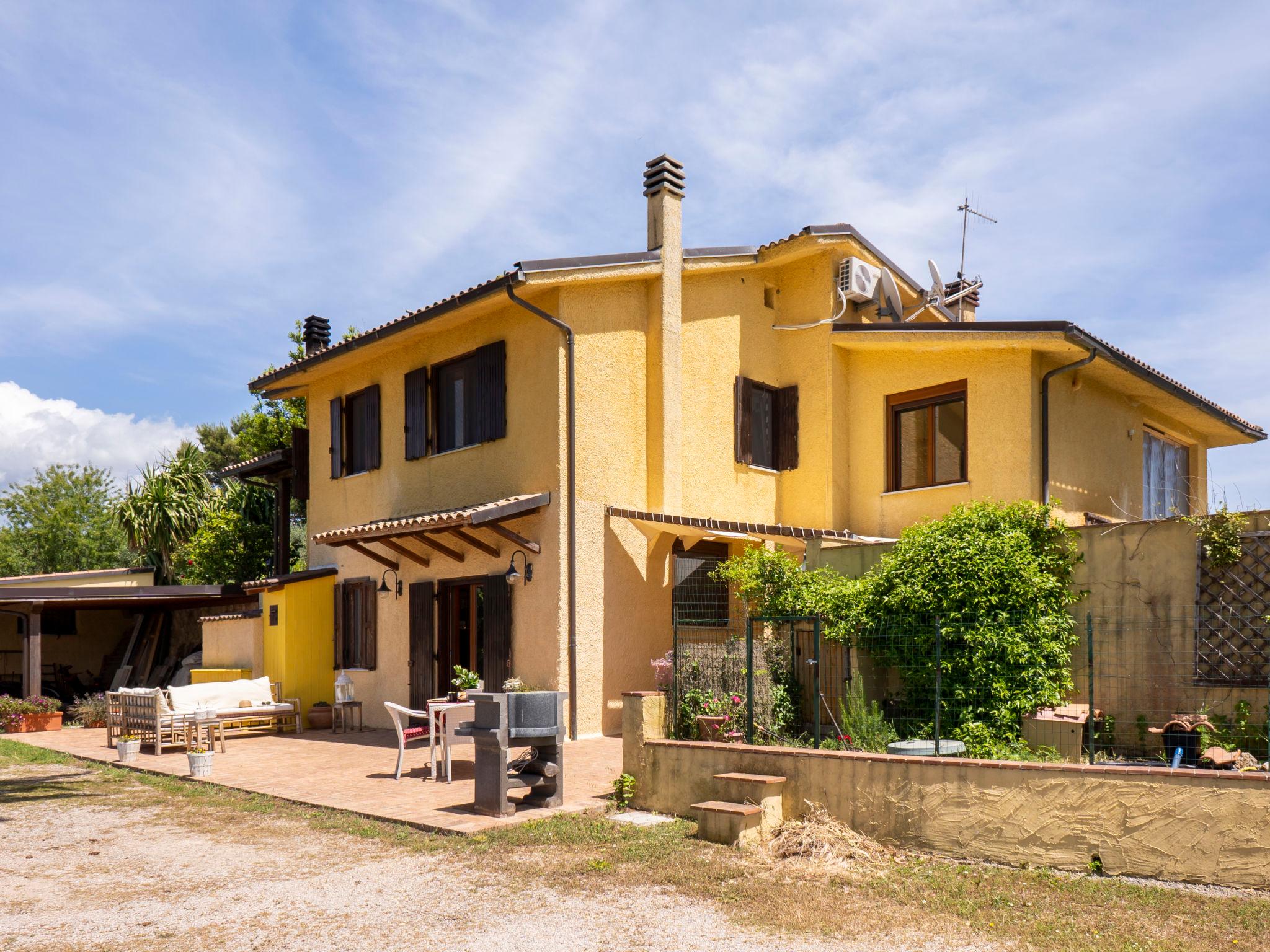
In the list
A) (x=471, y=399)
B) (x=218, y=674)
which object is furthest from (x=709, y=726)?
(x=218, y=674)

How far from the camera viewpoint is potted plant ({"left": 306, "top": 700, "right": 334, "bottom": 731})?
15711 millimetres

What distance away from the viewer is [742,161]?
11945 mm

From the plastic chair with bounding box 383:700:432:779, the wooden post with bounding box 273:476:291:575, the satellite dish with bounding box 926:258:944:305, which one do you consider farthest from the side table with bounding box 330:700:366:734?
the satellite dish with bounding box 926:258:944:305

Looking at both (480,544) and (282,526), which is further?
(282,526)

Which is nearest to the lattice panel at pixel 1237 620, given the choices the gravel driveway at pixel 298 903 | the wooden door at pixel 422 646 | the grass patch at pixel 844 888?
the grass patch at pixel 844 888

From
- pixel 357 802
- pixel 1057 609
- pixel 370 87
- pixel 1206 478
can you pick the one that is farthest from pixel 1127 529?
pixel 1206 478

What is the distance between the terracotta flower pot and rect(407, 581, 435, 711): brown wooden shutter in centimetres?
669

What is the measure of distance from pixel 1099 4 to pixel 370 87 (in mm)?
7676

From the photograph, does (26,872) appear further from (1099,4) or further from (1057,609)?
(1099,4)

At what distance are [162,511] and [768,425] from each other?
17.4 metres

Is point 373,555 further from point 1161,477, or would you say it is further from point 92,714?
point 1161,477

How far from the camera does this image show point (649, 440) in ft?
46.5

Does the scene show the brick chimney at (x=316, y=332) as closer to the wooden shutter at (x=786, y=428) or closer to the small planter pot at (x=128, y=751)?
the small planter pot at (x=128, y=751)

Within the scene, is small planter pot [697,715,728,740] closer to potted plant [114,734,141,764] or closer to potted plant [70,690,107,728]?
potted plant [114,734,141,764]
